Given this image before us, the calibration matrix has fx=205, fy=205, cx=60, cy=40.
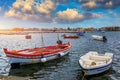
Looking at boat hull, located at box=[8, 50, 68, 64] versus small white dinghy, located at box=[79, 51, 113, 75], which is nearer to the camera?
small white dinghy, located at box=[79, 51, 113, 75]

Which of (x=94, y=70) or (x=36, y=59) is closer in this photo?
(x=94, y=70)

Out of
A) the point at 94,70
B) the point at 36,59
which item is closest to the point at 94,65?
the point at 94,70

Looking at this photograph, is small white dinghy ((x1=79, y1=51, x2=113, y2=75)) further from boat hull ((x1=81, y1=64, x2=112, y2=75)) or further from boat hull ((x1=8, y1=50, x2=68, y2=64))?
Answer: boat hull ((x1=8, y1=50, x2=68, y2=64))

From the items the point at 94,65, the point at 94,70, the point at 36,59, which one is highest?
the point at 94,65

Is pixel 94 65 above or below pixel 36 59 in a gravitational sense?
above

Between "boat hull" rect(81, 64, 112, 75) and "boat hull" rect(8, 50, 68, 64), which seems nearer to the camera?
"boat hull" rect(81, 64, 112, 75)

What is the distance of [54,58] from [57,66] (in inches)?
113

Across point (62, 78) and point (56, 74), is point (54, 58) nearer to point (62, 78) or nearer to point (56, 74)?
point (56, 74)

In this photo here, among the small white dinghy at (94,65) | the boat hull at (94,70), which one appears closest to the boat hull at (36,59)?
the small white dinghy at (94,65)

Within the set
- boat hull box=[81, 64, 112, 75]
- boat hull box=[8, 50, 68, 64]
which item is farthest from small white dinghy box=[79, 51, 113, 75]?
boat hull box=[8, 50, 68, 64]

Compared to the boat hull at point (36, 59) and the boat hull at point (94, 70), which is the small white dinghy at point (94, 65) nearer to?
the boat hull at point (94, 70)

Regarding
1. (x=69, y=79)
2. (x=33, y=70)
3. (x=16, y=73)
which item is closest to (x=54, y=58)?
(x=33, y=70)

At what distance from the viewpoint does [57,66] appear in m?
27.3

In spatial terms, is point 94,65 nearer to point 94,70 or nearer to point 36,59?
point 94,70
